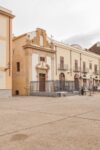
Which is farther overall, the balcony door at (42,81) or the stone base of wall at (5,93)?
the balcony door at (42,81)

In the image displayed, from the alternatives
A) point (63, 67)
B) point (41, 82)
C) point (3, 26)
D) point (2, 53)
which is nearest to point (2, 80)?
point (2, 53)

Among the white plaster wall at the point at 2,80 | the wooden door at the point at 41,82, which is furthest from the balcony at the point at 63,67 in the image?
the white plaster wall at the point at 2,80

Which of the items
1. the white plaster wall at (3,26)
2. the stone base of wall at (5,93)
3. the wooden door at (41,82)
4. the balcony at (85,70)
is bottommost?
the stone base of wall at (5,93)

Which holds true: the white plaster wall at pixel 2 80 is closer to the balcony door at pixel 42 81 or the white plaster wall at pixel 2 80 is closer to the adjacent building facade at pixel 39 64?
the adjacent building facade at pixel 39 64

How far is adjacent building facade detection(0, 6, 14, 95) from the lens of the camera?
20.6 meters

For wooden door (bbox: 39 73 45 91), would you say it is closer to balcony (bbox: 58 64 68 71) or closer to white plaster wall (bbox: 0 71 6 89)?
balcony (bbox: 58 64 68 71)

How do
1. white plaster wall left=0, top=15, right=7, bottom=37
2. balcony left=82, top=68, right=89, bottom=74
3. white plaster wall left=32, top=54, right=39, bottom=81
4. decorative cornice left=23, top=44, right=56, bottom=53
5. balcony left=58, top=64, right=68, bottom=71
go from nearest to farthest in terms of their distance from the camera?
white plaster wall left=0, top=15, right=7, bottom=37 < decorative cornice left=23, top=44, right=56, bottom=53 < white plaster wall left=32, top=54, right=39, bottom=81 < balcony left=58, top=64, right=68, bottom=71 < balcony left=82, top=68, right=89, bottom=74

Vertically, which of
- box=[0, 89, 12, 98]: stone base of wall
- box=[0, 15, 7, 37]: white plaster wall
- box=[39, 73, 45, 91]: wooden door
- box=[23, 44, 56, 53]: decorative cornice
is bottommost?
box=[0, 89, 12, 98]: stone base of wall

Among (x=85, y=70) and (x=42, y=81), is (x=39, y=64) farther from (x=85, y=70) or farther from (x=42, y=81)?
(x=85, y=70)

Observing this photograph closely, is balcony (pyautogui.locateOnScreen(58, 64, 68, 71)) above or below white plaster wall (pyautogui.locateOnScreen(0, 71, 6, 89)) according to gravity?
above

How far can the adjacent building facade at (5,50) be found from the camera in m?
20.6

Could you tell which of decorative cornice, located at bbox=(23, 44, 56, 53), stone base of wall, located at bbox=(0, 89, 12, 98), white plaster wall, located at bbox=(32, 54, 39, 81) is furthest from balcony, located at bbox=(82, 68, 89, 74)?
stone base of wall, located at bbox=(0, 89, 12, 98)

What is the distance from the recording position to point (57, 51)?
3003 centimetres

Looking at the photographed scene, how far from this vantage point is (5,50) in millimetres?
20969
